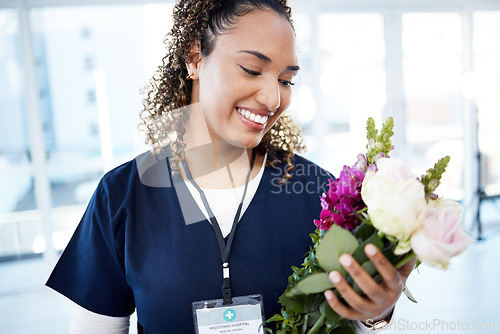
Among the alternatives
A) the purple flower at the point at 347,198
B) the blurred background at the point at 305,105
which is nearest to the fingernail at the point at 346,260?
the purple flower at the point at 347,198

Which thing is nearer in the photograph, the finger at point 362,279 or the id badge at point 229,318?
the finger at point 362,279

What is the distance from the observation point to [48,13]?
431cm

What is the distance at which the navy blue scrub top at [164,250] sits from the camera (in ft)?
3.31

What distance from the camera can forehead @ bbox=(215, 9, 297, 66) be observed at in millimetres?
929

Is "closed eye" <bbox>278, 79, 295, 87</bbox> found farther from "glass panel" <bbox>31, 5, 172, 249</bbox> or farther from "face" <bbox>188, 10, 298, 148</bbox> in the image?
"glass panel" <bbox>31, 5, 172, 249</bbox>

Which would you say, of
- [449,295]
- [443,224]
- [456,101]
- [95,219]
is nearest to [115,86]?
[95,219]

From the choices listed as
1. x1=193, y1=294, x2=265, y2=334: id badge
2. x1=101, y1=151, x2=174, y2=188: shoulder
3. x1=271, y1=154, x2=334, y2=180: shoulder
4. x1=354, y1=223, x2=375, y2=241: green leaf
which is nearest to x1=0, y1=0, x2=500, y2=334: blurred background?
x1=271, y1=154, x2=334, y2=180: shoulder

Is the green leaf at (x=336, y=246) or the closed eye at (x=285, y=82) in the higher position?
the closed eye at (x=285, y=82)

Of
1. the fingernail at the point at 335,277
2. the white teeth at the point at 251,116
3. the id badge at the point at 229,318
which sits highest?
the white teeth at the point at 251,116

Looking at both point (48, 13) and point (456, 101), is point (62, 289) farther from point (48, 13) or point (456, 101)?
point (456, 101)

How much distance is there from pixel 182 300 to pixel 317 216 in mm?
450

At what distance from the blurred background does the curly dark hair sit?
2.51 meters

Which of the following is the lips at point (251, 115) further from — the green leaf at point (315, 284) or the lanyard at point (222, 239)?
the green leaf at point (315, 284)

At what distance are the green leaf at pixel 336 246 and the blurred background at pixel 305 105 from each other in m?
2.90
